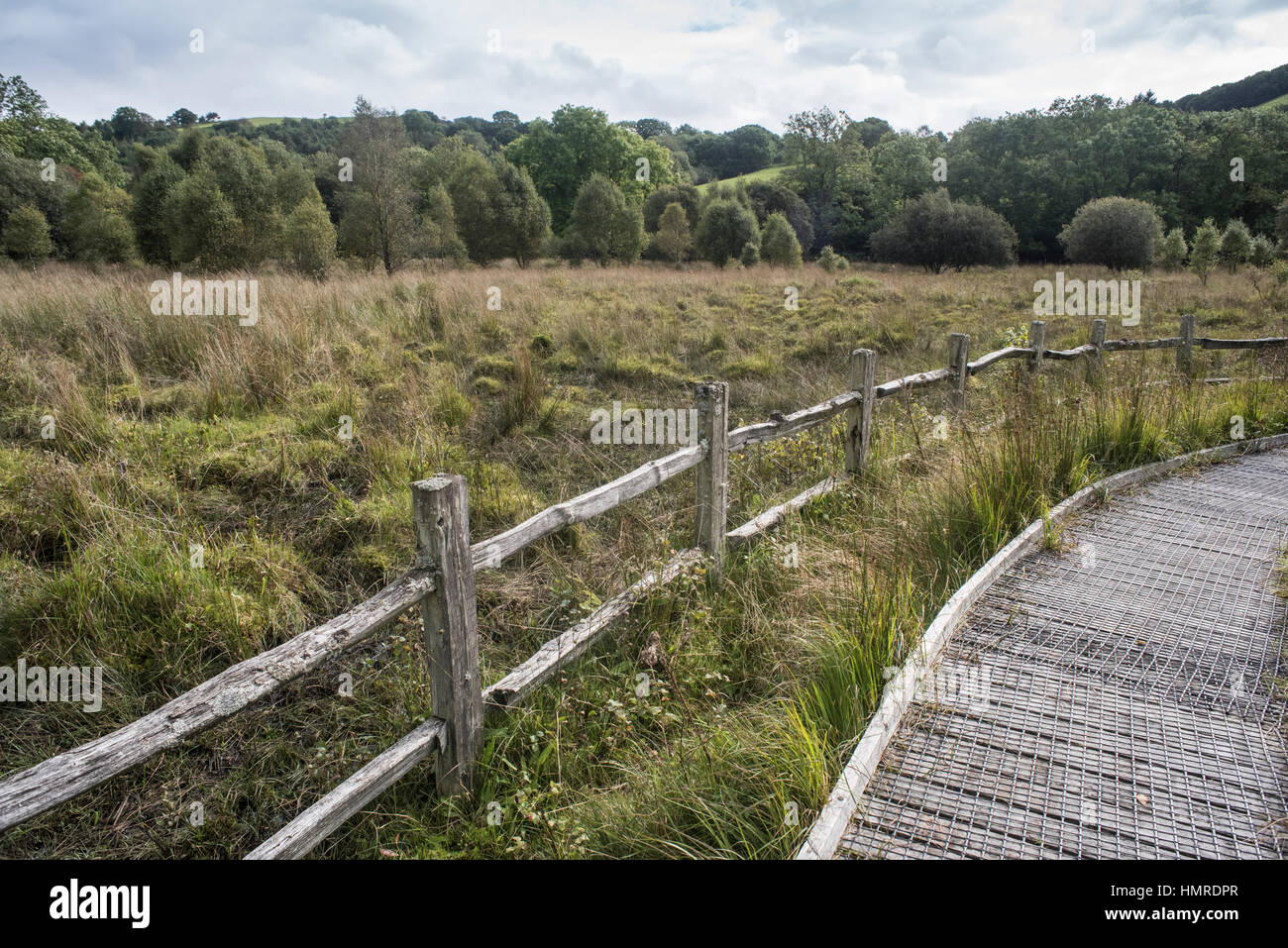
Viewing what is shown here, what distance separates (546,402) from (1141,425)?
548 centimetres

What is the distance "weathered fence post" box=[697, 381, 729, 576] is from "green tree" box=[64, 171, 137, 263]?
21.0 meters

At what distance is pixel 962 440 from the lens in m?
5.17

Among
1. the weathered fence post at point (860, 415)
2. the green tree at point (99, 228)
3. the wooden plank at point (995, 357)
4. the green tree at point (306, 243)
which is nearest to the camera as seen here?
the weathered fence post at point (860, 415)

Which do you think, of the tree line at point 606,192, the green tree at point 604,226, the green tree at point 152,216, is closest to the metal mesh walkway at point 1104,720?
the tree line at point 606,192

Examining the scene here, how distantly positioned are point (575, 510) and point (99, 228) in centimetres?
2331

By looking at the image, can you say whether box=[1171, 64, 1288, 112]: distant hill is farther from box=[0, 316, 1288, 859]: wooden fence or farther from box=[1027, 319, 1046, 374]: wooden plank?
box=[0, 316, 1288, 859]: wooden fence

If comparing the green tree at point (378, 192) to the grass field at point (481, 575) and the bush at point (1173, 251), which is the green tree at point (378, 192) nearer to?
the grass field at point (481, 575)

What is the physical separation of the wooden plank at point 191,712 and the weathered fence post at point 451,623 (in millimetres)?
100

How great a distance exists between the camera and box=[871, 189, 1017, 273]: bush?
103 ft

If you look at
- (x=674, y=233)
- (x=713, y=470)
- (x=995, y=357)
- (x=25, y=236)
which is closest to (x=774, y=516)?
(x=713, y=470)

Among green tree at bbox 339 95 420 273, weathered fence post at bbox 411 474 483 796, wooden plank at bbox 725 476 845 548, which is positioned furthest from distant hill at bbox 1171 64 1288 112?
weathered fence post at bbox 411 474 483 796

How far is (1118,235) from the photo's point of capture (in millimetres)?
26922

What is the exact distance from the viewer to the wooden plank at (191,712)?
1689mm
